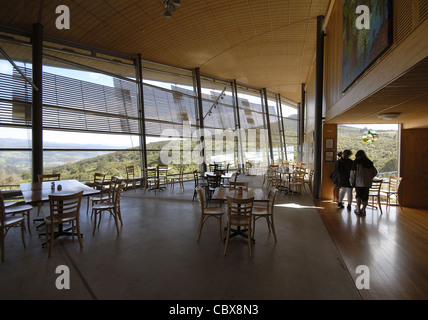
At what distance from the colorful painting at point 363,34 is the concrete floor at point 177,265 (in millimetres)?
3082

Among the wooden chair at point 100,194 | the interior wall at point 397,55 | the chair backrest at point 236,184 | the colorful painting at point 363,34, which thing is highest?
the colorful painting at point 363,34

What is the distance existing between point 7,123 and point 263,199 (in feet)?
21.7

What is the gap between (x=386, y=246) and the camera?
3592 mm

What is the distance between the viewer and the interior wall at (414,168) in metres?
6.12

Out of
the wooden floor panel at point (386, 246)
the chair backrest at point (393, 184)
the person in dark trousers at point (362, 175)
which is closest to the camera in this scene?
the wooden floor panel at point (386, 246)

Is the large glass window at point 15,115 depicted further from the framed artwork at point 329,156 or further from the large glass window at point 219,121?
the framed artwork at point 329,156

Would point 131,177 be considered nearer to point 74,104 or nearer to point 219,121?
point 74,104

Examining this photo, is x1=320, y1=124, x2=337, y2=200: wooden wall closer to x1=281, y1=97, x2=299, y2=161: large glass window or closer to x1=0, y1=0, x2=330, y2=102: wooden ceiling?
x1=0, y1=0, x2=330, y2=102: wooden ceiling

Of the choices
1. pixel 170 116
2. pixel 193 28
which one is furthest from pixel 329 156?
pixel 170 116

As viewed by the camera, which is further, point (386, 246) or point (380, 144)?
point (380, 144)

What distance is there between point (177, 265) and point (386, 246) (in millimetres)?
3346

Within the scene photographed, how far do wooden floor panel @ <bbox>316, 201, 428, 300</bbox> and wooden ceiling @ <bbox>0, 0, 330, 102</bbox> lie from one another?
5.59 metres

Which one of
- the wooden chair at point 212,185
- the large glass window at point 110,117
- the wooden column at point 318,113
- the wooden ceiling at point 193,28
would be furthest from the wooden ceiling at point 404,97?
the large glass window at point 110,117

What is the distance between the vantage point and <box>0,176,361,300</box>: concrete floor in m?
2.36
